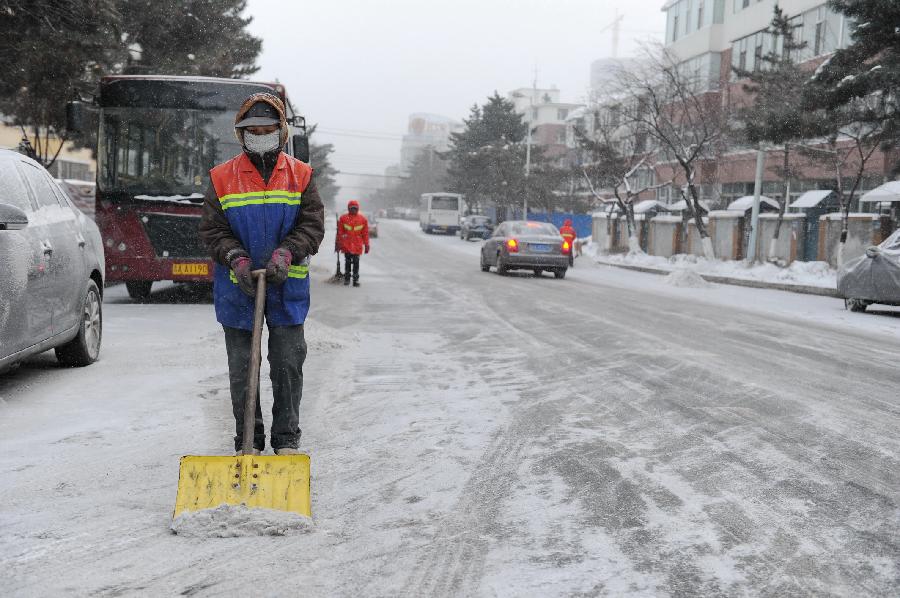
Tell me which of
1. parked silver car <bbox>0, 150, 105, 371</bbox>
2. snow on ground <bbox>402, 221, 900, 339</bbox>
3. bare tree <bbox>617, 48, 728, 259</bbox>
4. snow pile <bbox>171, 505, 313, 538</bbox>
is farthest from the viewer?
bare tree <bbox>617, 48, 728, 259</bbox>

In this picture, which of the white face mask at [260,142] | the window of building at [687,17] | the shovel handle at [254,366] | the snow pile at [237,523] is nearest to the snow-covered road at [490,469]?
the snow pile at [237,523]

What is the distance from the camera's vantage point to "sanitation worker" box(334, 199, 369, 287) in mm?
17156

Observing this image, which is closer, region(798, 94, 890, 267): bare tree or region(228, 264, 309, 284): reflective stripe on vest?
region(228, 264, 309, 284): reflective stripe on vest

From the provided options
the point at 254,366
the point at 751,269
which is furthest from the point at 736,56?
the point at 254,366

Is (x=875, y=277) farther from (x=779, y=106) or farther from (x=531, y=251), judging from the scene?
(x=779, y=106)

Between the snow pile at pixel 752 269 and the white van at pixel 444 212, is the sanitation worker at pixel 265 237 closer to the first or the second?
the snow pile at pixel 752 269

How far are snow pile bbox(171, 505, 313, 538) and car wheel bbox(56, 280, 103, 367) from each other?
412 cm

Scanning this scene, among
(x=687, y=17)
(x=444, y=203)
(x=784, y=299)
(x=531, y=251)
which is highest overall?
(x=687, y=17)

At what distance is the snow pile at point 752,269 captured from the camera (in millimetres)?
23164

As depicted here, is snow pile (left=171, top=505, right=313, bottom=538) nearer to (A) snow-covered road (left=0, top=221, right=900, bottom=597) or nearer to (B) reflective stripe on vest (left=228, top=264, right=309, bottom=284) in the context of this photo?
(A) snow-covered road (left=0, top=221, right=900, bottom=597)

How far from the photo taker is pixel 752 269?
26.8m

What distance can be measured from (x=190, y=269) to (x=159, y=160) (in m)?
1.63

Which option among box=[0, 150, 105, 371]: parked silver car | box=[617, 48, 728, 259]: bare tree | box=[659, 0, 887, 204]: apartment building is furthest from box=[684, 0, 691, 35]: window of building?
box=[0, 150, 105, 371]: parked silver car

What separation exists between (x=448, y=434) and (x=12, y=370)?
156 inches
